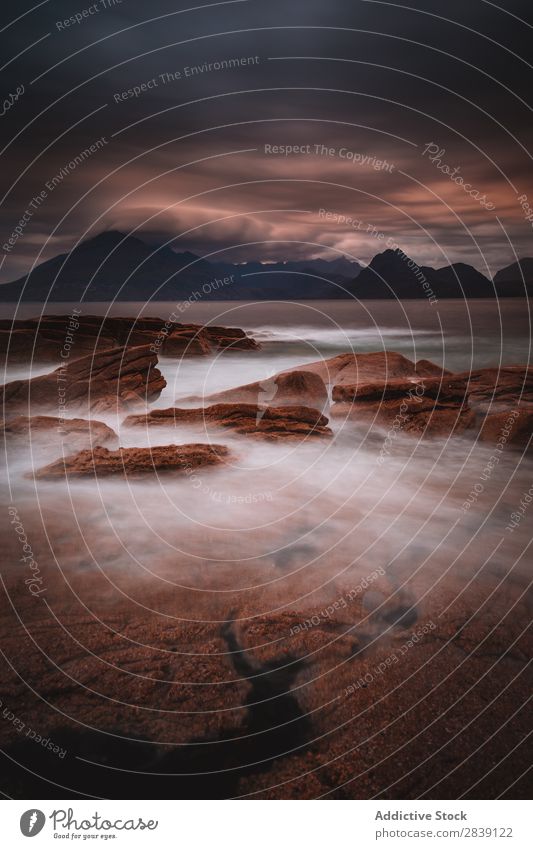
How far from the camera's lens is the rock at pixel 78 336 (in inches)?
739

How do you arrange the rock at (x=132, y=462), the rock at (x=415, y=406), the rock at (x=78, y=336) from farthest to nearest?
the rock at (x=78, y=336) → the rock at (x=415, y=406) → the rock at (x=132, y=462)

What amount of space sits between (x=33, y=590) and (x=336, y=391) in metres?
9.70

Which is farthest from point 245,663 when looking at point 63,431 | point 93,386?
point 93,386

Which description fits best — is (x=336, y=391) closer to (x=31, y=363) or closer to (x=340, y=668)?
(x=340, y=668)

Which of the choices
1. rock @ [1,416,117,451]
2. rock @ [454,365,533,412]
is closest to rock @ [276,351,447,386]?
rock @ [454,365,533,412]

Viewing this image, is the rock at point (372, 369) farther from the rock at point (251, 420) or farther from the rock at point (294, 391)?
the rock at point (251, 420)

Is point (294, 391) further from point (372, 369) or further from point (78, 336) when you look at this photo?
point (78, 336)

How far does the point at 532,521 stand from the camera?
818cm

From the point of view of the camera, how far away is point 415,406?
1264cm

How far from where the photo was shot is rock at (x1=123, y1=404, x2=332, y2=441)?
1151cm

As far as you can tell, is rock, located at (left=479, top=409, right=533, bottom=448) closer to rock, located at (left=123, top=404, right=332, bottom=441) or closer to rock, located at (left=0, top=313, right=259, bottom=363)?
rock, located at (left=123, top=404, right=332, bottom=441)

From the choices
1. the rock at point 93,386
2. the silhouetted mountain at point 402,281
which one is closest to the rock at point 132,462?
the rock at point 93,386

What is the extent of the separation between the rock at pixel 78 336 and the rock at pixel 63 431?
7.32m

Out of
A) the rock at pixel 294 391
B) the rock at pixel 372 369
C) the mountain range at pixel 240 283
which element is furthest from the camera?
the mountain range at pixel 240 283
